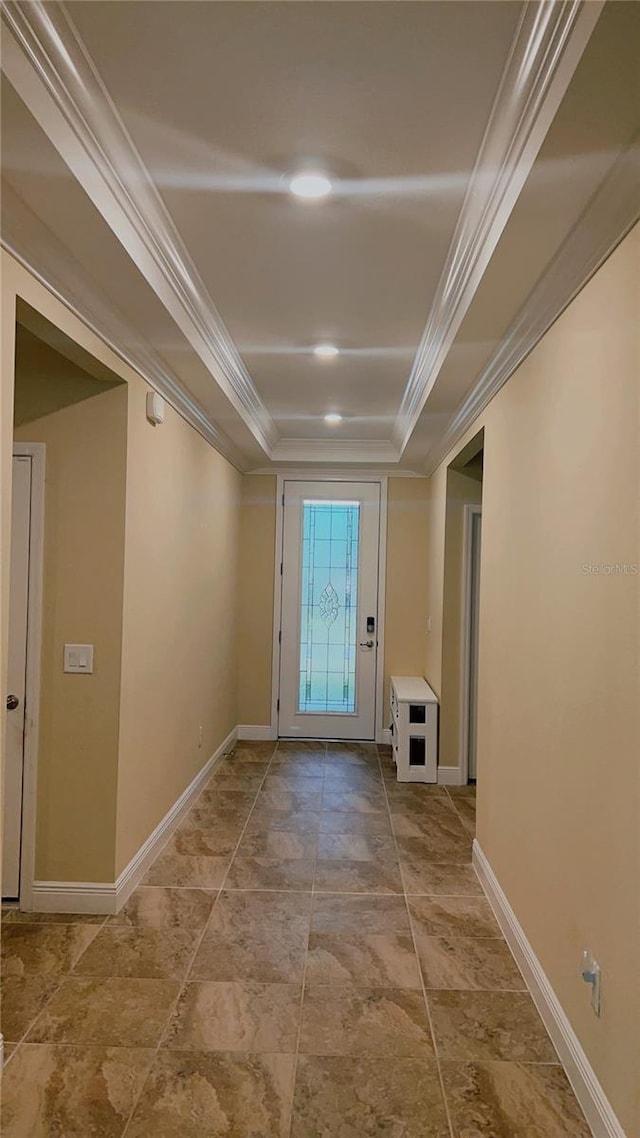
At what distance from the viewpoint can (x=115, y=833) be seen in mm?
2736

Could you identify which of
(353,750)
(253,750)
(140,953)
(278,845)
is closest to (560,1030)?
(140,953)

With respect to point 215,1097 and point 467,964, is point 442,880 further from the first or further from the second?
point 215,1097

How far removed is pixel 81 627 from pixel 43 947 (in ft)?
3.98

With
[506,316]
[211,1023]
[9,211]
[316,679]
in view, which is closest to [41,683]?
[211,1023]

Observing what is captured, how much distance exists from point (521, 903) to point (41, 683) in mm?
2073

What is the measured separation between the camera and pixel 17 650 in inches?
107

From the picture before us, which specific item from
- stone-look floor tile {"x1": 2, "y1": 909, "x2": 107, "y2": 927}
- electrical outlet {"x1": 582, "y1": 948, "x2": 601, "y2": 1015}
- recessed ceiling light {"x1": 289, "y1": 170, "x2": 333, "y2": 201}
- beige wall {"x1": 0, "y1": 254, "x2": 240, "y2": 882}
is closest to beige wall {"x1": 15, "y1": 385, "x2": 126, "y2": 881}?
beige wall {"x1": 0, "y1": 254, "x2": 240, "y2": 882}

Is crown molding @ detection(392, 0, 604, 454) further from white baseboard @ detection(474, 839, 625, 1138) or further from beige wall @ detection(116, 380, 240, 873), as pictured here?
white baseboard @ detection(474, 839, 625, 1138)

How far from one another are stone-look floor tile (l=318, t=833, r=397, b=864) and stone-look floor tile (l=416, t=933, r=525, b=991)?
30.0 inches

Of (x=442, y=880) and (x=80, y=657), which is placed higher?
(x=80, y=657)

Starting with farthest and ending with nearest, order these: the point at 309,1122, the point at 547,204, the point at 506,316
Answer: the point at 506,316 < the point at 309,1122 < the point at 547,204

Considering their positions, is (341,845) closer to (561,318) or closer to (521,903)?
(521,903)

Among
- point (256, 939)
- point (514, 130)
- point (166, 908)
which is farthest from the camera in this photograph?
point (166, 908)

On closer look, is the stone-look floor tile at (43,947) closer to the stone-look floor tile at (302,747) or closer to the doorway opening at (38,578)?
the doorway opening at (38,578)
